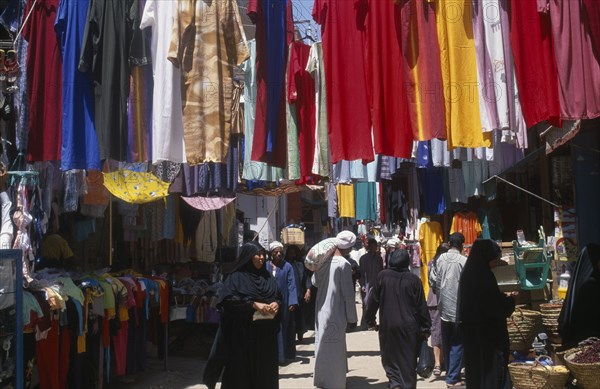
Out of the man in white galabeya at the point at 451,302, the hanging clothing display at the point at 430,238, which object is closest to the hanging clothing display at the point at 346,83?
the man in white galabeya at the point at 451,302

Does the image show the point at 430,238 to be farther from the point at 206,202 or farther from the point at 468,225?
the point at 206,202

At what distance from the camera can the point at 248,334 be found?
591cm

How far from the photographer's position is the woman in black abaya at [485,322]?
5.91 m

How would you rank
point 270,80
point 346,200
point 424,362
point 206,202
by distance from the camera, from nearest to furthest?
point 270,80 → point 424,362 → point 206,202 → point 346,200

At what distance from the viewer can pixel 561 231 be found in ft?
22.8

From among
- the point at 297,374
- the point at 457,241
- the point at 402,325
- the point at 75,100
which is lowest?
the point at 297,374

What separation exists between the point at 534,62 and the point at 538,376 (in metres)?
3.20

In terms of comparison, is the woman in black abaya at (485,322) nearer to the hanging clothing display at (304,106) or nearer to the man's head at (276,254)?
the hanging clothing display at (304,106)

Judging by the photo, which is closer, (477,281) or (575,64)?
(575,64)

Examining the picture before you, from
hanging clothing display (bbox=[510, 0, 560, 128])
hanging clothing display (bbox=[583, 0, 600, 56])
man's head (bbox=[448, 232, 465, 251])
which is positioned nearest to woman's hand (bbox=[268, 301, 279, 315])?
hanging clothing display (bbox=[510, 0, 560, 128])

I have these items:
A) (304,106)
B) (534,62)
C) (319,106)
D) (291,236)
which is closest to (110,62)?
(304,106)

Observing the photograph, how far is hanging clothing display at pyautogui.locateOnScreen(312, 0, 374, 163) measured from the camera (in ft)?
16.0

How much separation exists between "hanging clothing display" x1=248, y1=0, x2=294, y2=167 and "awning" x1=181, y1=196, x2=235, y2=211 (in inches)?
226

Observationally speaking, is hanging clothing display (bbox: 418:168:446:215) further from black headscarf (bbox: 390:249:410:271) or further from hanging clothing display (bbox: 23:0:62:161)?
hanging clothing display (bbox: 23:0:62:161)
